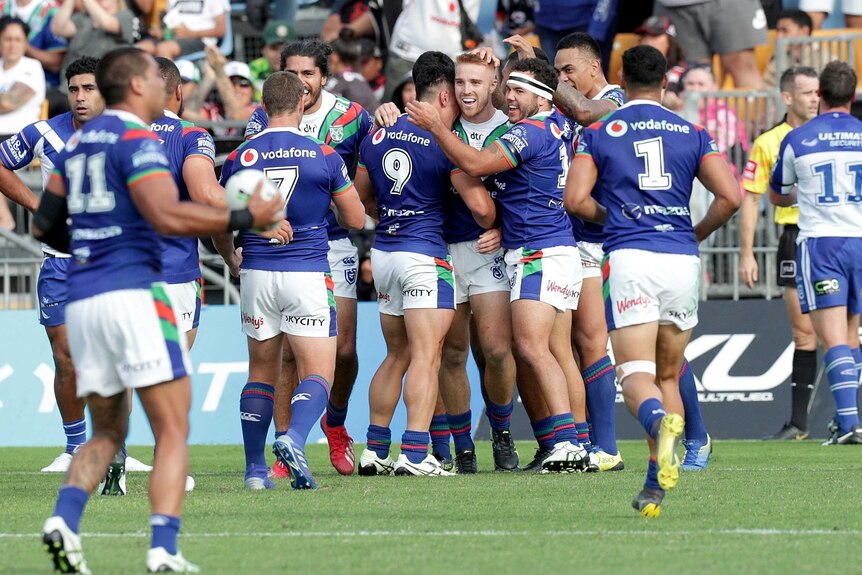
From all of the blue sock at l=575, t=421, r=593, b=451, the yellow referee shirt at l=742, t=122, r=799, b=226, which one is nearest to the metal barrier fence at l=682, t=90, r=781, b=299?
the yellow referee shirt at l=742, t=122, r=799, b=226

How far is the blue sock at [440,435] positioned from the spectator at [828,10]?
956 centimetres

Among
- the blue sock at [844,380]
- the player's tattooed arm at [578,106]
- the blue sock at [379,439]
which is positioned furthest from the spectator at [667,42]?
the blue sock at [379,439]

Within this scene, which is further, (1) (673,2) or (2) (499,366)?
(1) (673,2)

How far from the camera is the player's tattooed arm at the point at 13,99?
16.9m

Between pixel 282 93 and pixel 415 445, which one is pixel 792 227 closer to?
pixel 415 445

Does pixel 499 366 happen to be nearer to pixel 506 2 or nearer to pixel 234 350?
pixel 234 350

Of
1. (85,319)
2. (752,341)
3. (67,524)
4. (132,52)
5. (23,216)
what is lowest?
(752,341)

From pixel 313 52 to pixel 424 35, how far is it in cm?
746

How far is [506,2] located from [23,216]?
738 centimetres

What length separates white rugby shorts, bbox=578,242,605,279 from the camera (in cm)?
1028

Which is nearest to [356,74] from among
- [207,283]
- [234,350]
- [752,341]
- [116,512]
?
[207,283]

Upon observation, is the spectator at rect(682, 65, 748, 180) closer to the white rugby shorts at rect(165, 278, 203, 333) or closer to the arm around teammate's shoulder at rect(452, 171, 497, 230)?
the arm around teammate's shoulder at rect(452, 171, 497, 230)

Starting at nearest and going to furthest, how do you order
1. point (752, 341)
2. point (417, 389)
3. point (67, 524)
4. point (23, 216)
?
point (67, 524)
point (417, 389)
point (752, 341)
point (23, 216)

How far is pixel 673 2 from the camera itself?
57.2 ft
